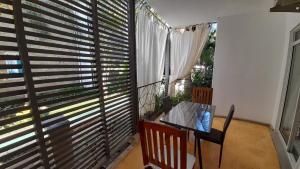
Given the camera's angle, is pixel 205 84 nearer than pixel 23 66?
No

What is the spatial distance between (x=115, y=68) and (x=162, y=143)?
1.22m

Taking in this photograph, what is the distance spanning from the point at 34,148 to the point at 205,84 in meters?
3.91

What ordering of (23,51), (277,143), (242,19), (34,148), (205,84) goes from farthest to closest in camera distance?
1. (205,84)
2. (242,19)
3. (277,143)
4. (34,148)
5. (23,51)

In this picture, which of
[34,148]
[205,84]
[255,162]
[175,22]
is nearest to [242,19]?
[175,22]

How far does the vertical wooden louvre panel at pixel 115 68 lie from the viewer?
6.08ft

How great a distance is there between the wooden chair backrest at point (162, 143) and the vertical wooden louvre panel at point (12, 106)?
83 centimetres

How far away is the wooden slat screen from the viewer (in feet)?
3.27

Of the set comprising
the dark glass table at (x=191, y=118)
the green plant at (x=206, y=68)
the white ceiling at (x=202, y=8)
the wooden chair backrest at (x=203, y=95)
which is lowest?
the dark glass table at (x=191, y=118)

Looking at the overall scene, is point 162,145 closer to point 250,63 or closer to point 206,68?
point 250,63

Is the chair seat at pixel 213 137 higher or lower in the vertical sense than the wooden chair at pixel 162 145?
lower

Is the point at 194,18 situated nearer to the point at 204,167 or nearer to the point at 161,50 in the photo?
the point at 161,50

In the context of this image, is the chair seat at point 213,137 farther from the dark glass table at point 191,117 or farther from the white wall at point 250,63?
the white wall at point 250,63

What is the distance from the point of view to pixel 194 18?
11.4 feet

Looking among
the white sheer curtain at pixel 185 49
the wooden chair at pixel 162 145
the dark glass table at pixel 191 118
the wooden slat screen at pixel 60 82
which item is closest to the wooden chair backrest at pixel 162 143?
the wooden chair at pixel 162 145
